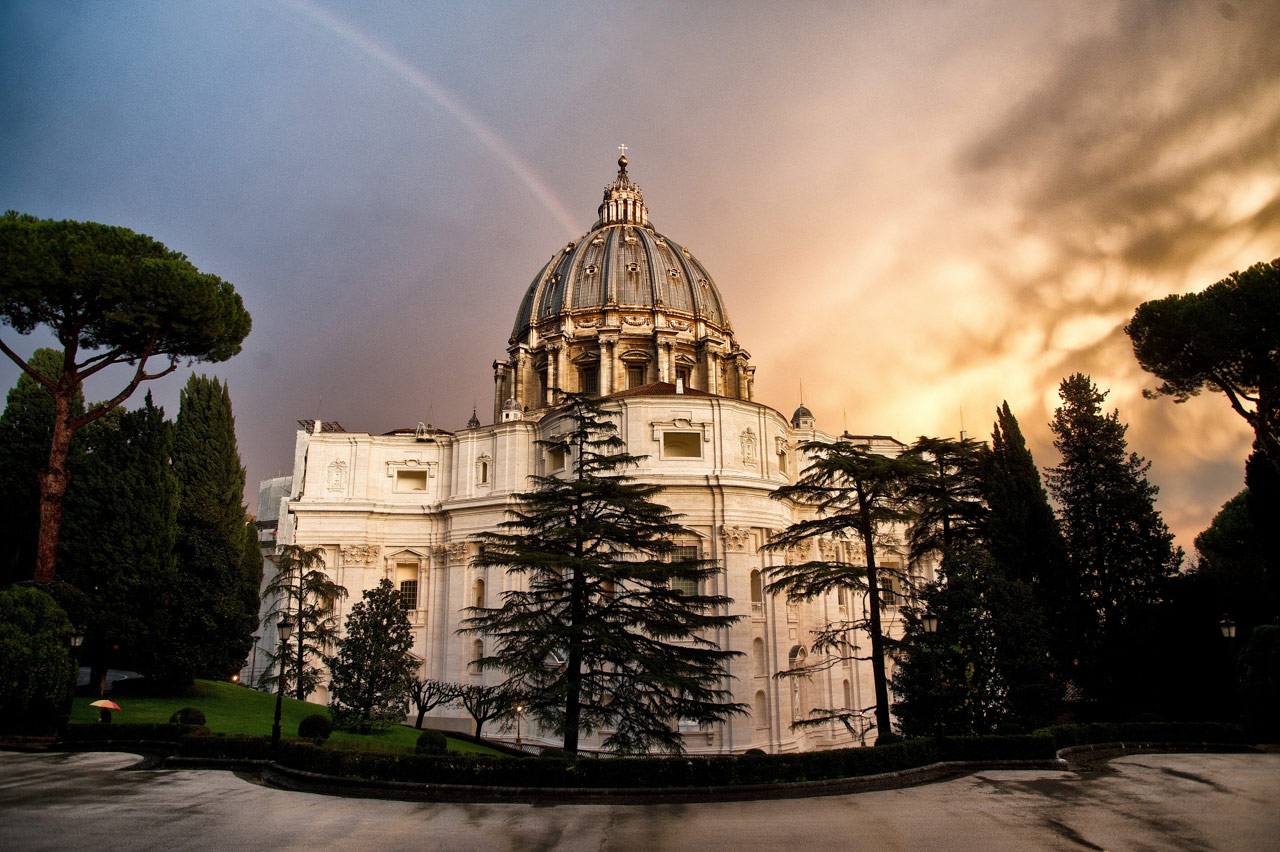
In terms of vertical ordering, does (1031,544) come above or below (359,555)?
below

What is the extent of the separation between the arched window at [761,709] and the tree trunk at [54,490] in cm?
2714

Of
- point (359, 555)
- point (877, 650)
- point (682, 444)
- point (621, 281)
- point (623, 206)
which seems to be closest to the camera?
point (877, 650)

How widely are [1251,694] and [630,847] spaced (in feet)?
77.1

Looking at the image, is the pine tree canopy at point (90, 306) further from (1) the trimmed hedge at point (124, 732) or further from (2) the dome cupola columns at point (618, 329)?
(2) the dome cupola columns at point (618, 329)

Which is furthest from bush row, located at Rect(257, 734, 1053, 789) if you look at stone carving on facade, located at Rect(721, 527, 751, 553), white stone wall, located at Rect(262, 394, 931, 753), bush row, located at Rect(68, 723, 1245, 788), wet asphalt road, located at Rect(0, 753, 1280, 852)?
stone carving on facade, located at Rect(721, 527, 751, 553)

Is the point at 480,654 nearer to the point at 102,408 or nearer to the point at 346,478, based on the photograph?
the point at 346,478

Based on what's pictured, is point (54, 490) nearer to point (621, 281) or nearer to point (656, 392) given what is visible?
point (656, 392)

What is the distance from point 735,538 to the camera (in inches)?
1474

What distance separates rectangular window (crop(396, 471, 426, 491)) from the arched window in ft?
69.3

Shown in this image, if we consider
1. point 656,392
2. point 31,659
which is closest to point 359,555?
point 656,392

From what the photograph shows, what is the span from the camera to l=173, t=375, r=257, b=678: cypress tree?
32.3 meters

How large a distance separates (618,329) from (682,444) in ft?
66.5

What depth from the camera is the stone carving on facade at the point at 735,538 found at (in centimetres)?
3728

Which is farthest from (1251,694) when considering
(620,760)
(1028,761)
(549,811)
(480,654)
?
(480,654)
